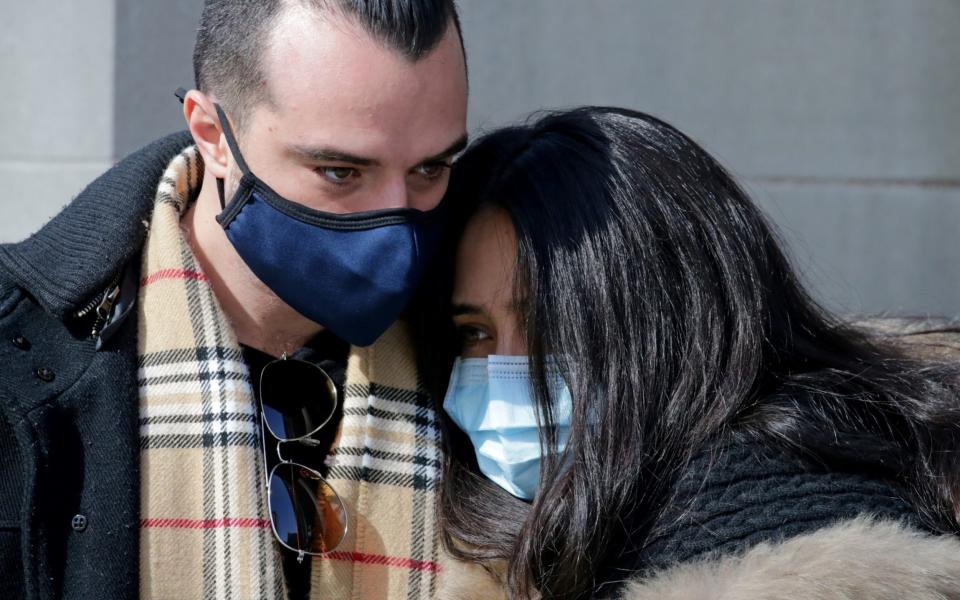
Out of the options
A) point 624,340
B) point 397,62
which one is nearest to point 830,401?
point 624,340

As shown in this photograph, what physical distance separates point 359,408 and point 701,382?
78 centimetres

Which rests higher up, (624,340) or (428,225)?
(428,225)

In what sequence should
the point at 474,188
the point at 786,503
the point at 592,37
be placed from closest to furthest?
1. the point at 786,503
2. the point at 474,188
3. the point at 592,37

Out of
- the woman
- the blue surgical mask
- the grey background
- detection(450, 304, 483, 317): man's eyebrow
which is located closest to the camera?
the woman

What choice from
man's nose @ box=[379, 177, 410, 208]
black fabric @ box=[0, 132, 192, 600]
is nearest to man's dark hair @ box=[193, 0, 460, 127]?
man's nose @ box=[379, 177, 410, 208]

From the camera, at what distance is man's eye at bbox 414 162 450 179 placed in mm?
2443

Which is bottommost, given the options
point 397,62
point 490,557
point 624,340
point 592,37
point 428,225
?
point 490,557

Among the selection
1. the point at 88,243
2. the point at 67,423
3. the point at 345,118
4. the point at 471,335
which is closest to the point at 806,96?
the point at 471,335

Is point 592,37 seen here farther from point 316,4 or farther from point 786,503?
point 786,503

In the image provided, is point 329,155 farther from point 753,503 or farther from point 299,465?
point 753,503

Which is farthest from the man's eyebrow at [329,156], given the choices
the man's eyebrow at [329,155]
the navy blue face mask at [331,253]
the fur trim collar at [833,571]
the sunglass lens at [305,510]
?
the fur trim collar at [833,571]

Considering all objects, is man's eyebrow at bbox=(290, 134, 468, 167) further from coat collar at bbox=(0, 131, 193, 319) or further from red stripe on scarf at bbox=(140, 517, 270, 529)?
red stripe on scarf at bbox=(140, 517, 270, 529)

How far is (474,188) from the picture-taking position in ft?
8.87

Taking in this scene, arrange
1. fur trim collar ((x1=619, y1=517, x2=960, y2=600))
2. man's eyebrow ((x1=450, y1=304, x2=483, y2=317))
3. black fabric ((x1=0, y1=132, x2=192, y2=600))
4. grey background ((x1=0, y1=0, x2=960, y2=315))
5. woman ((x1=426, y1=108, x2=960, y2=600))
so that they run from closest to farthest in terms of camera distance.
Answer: fur trim collar ((x1=619, y1=517, x2=960, y2=600))
black fabric ((x1=0, y1=132, x2=192, y2=600))
woman ((x1=426, y1=108, x2=960, y2=600))
man's eyebrow ((x1=450, y1=304, x2=483, y2=317))
grey background ((x1=0, y1=0, x2=960, y2=315))
